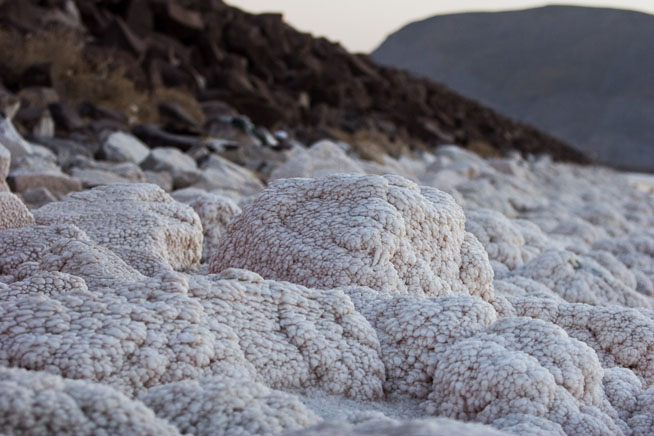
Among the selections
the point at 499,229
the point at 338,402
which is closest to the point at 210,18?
the point at 499,229

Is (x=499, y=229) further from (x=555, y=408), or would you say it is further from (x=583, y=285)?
(x=555, y=408)

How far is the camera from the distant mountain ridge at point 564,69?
294ft

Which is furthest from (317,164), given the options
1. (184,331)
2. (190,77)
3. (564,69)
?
(564,69)

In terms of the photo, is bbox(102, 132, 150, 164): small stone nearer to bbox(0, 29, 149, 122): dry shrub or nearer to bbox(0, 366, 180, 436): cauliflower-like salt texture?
bbox(0, 29, 149, 122): dry shrub

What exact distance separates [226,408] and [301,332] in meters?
0.47

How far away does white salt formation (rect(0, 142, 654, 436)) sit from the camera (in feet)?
4.95

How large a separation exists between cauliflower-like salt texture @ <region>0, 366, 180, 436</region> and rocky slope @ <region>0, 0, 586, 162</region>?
5482mm

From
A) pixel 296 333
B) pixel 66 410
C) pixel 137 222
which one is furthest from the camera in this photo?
pixel 137 222

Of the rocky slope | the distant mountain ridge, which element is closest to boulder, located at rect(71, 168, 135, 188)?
the rocky slope

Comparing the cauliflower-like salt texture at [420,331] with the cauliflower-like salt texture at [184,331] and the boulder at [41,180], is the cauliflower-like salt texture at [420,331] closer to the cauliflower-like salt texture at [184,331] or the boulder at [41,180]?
the cauliflower-like salt texture at [184,331]

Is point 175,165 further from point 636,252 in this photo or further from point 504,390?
point 504,390

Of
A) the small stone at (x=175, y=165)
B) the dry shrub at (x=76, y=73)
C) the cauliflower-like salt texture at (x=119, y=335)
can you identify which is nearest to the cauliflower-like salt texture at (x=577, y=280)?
the cauliflower-like salt texture at (x=119, y=335)

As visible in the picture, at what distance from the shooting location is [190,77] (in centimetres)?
1148

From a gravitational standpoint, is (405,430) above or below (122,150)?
above
